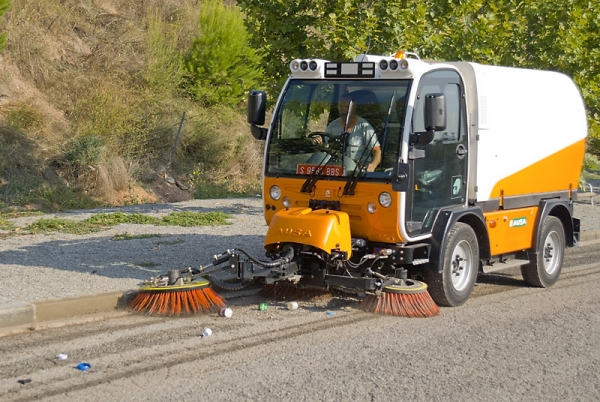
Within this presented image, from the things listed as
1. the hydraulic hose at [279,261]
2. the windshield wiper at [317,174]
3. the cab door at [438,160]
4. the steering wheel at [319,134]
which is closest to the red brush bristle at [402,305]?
the cab door at [438,160]

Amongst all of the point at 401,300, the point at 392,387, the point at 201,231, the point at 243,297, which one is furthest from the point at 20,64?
the point at 392,387

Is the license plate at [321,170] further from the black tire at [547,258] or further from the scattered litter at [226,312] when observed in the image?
the black tire at [547,258]

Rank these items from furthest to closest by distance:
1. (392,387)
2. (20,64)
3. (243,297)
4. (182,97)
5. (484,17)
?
(182,97), (20,64), (484,17), (243,297), (392,387)

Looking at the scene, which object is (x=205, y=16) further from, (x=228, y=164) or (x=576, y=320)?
(x=576, y=320)

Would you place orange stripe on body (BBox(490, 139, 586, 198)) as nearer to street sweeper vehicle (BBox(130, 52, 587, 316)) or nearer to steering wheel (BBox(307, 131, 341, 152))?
street sweeper vehicle (BBox(130, 52, 587, 316))

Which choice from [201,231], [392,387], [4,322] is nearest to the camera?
[392,387]

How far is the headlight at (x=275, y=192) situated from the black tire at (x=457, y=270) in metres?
1.88

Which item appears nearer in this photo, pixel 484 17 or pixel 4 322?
pixel 4 322

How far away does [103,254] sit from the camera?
11289mm

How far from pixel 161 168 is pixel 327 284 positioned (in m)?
13.2

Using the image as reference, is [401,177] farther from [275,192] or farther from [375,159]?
[275,192]

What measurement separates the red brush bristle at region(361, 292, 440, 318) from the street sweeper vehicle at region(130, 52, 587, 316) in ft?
0.04

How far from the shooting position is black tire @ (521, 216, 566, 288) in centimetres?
1086

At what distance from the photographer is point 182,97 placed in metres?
25.1
